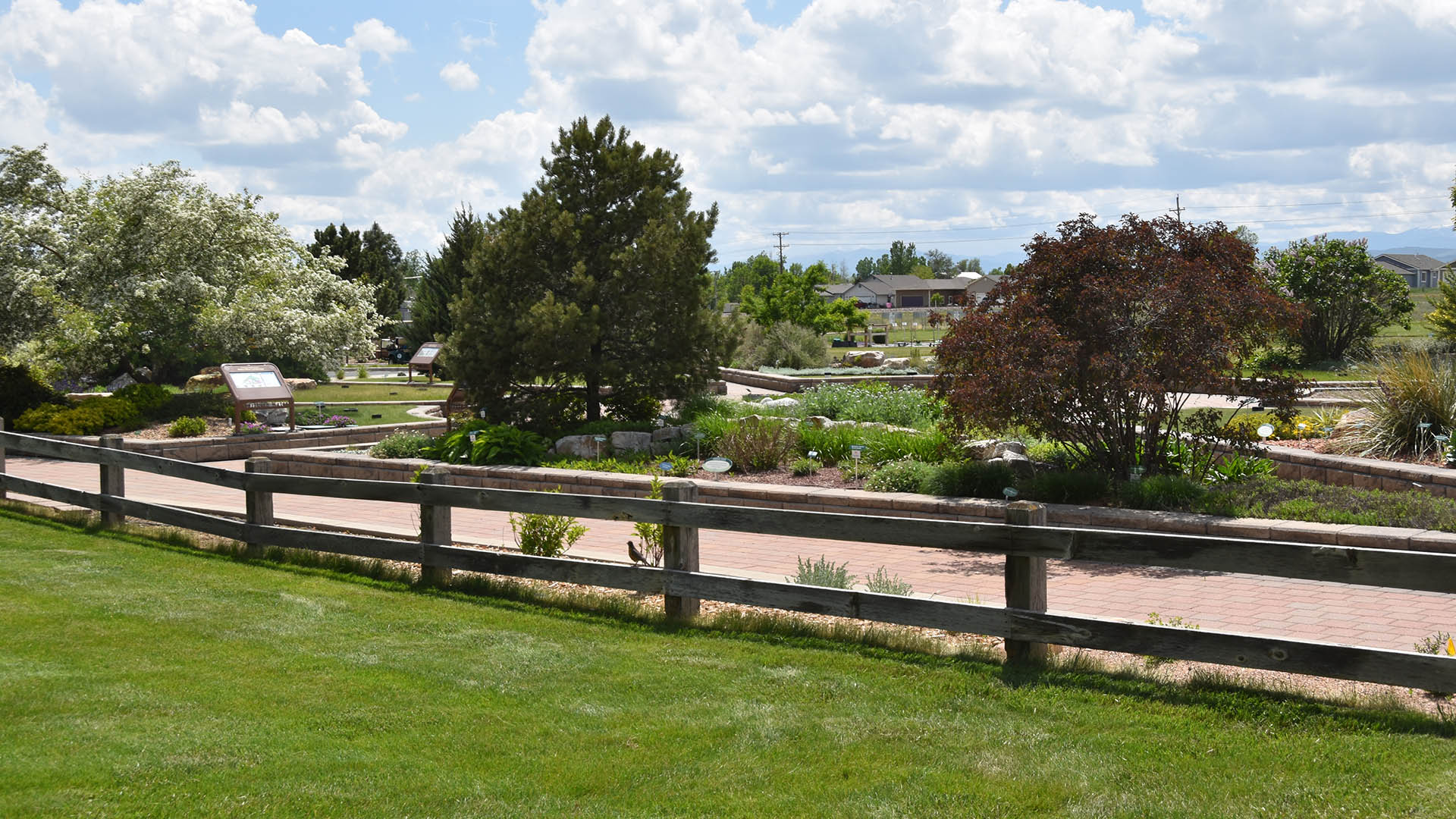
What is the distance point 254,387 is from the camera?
20281mm

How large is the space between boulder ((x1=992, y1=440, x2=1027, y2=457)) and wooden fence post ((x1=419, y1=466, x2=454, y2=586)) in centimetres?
622

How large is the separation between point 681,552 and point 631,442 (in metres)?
7.90

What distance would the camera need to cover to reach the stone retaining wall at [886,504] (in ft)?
29.7

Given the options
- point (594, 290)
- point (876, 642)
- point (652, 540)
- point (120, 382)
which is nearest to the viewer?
point (876, 642)

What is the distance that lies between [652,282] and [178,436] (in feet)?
31.1

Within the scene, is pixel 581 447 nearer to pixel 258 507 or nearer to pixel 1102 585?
pixel 258 507

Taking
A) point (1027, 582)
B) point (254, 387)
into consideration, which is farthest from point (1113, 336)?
point (254, 387)

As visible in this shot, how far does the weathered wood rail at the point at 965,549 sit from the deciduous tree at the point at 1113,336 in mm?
3557

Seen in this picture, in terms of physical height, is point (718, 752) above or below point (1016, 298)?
below

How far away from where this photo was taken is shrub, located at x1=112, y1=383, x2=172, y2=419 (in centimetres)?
2177

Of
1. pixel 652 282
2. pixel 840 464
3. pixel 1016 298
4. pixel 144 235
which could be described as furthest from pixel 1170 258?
pixel 144 235

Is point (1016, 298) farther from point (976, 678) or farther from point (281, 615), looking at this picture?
point (281, 615)

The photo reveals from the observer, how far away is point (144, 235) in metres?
23.6

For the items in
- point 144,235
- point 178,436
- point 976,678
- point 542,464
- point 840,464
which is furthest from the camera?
point 144,235
